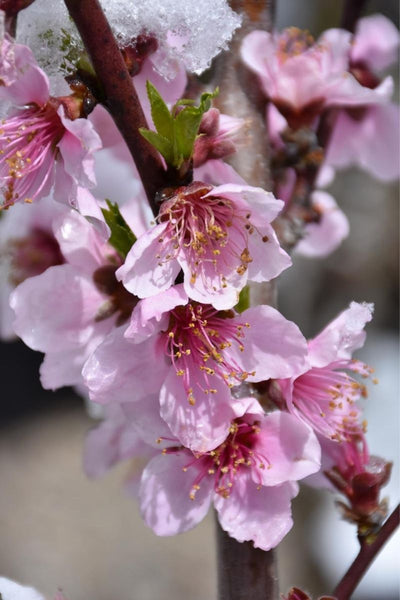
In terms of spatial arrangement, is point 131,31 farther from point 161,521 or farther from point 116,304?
point 161,521

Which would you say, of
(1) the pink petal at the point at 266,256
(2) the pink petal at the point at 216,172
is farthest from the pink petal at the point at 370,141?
(1) the pink petal at the point at 266,256

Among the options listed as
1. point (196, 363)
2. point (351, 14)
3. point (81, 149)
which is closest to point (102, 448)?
point (196, 363)

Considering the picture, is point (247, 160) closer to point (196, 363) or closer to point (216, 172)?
point (216, 172)

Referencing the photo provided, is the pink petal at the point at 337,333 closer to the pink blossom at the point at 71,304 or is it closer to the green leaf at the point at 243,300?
the green leaf at the point at 243,300

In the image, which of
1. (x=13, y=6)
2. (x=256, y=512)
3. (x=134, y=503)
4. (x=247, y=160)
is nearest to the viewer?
(x=13, y=6)

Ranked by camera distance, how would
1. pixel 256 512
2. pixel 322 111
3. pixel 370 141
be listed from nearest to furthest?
pixel 256 512 < pixel 322 111 < pixel 370 141
